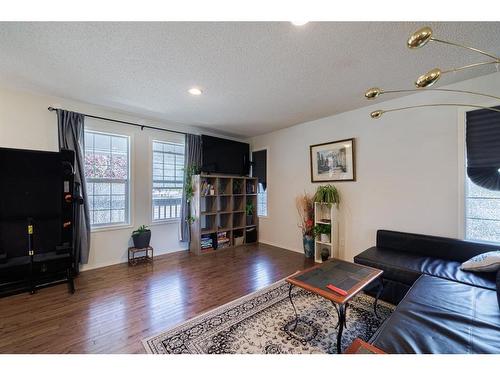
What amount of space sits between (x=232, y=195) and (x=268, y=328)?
289 centimetres

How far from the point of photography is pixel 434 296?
1.58 metres

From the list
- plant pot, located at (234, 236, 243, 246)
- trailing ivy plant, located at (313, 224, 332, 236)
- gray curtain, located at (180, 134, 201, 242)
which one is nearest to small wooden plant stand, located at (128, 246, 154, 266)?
gray curtain, located at (180, 134, 201, 242)

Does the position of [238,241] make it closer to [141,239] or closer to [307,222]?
[307,222]

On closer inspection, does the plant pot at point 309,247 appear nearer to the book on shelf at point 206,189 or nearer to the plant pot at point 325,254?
the plant pot at point 325,254

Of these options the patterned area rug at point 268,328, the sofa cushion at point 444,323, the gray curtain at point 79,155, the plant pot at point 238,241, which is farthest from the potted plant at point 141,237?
the sofa cushion at point 444,323

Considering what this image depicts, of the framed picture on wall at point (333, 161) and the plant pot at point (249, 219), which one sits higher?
the framed picture on wall at point (333, 161)

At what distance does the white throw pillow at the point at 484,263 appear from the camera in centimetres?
183

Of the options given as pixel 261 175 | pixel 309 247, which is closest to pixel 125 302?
pixel 309 247

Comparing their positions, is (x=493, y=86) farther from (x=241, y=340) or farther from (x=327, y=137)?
(x=241, y=340)

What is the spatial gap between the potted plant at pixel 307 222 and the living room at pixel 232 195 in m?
0.03

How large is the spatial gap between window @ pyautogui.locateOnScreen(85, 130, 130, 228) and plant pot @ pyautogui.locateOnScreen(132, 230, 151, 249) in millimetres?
351

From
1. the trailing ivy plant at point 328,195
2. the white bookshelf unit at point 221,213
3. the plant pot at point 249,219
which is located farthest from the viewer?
the plant pot at point 249,219

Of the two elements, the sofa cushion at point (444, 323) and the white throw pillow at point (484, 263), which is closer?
the sofa cushion at point (444, 323)

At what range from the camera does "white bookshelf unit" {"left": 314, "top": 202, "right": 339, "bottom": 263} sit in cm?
338
